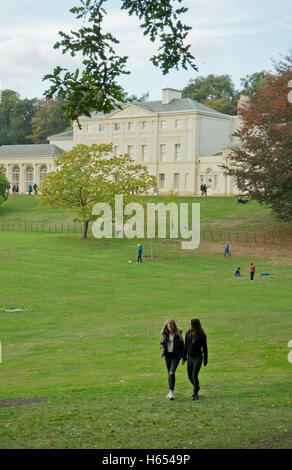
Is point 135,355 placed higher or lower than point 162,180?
lower

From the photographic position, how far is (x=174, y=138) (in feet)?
302

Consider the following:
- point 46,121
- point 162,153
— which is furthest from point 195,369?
point 46,121

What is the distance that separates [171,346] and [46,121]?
4554 inches

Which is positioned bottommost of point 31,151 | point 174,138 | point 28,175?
point 28,175

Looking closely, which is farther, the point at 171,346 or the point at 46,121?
the point at 46,121

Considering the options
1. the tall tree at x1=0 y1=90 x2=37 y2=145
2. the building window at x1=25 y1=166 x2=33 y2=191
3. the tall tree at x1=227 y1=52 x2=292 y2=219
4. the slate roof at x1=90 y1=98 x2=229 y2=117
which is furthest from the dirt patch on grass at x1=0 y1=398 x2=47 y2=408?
the tall tree at x1=0 y1=90 x2=37 y2=145

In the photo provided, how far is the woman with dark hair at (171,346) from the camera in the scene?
12484mm

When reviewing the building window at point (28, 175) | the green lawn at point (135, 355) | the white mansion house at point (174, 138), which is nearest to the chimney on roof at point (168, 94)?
the white mansion house at point (174, 138)

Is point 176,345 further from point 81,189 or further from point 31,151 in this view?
point 31,151

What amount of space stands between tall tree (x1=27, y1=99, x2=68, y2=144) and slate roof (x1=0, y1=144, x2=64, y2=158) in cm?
1661

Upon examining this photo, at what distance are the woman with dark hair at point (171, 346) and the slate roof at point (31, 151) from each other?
300 feet

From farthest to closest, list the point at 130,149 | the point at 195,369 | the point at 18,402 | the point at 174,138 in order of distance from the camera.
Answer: the point at 130,149
the point at 174,138
the point at 18,402
the point at 195,369

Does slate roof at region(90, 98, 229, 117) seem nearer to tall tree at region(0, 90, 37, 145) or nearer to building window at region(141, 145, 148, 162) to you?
building window at region(141, 145, 148, 162)

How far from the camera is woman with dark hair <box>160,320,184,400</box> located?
12.5m
